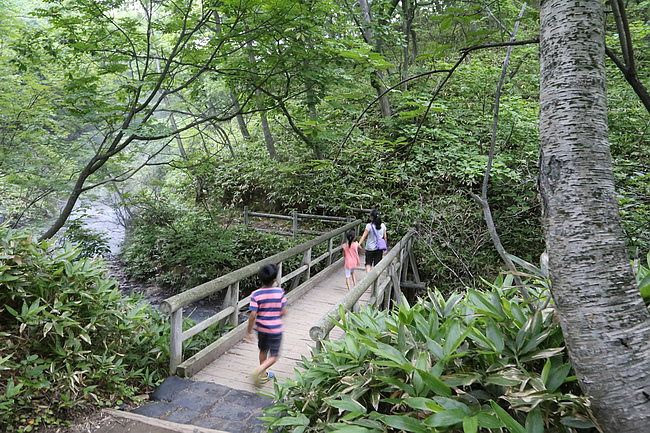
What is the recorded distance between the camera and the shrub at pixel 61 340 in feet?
9.99

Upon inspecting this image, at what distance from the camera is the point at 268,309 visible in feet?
12.7

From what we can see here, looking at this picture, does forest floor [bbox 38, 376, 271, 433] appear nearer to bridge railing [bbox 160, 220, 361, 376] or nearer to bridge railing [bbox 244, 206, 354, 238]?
bridge railing [bbox 160, 220, 361, 376]

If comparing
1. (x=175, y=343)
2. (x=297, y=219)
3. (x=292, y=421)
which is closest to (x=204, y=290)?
(x=175, y=343)

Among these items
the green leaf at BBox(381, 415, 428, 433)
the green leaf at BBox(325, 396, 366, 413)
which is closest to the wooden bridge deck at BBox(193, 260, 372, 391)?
the green leaf at BBox(325, 396, 366, 413)

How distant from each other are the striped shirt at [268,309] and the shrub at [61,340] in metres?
1.11

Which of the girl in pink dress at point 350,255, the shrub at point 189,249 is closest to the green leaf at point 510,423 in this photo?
the girl in pink dress at point 350,255

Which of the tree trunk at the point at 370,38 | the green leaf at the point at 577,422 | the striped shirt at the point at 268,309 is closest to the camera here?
the green leaf at the point at 577,422

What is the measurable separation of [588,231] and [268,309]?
9.88 feet

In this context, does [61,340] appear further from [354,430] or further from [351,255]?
[351,255]

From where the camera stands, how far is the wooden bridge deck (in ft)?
13.0

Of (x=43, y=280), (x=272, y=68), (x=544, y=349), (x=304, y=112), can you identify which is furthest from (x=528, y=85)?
(x=43, y=280)

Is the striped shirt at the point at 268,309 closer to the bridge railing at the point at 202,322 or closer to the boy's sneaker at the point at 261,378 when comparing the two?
the boy's sneaker at the point at 261,378

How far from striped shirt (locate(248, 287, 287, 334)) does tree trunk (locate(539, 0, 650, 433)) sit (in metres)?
2.79

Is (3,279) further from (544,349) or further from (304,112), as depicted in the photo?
(304,112)
